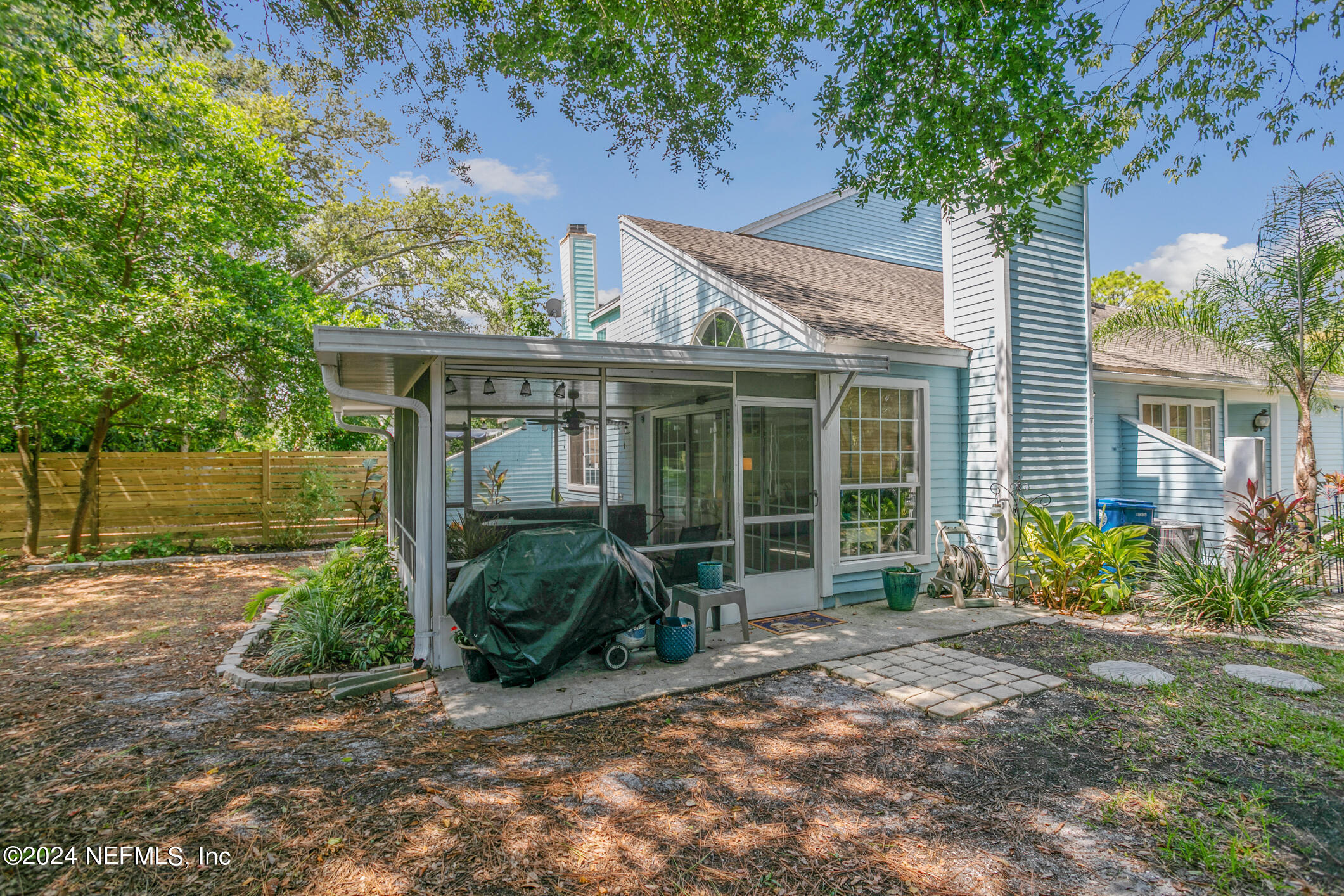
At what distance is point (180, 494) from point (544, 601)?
9.63 m

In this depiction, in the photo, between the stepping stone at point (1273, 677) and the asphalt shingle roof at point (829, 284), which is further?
the asphalt shingle roof at point (829, 284)

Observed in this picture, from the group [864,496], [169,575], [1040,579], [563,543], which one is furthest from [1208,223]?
[169,575]

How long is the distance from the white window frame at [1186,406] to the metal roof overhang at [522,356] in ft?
17.8

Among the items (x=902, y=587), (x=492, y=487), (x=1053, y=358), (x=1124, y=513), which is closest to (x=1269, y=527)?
(x=1124, y=513)

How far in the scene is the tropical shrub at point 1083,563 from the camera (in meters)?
6.66

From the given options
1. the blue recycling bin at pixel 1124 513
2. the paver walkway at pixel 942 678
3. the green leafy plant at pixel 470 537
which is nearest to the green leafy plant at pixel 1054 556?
the blue recycling bin at pixel 1124 513

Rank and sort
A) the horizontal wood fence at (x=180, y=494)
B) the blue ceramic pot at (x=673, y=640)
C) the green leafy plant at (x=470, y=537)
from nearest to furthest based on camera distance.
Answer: the blue ceramic pot at (x=673, y=640), the green leafy plant at (x=470, y=537), the horizontal wood fence at (x=180, y=494)

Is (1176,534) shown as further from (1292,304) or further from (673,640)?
(673,640)

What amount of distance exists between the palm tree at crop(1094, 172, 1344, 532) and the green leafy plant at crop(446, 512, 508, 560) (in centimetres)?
862

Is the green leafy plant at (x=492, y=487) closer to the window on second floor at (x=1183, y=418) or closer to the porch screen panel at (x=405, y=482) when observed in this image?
the porch screen panel at (x=405, y=482)

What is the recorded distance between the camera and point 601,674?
4805 mm

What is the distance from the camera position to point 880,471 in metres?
7.20

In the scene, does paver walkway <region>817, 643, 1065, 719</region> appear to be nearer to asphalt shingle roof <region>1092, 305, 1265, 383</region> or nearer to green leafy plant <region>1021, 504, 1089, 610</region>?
green leafy plant <region>1021, 504, 1089, 610</region>

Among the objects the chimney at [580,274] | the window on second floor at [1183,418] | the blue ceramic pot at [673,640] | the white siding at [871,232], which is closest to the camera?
the blue ceramic pot at [673,640]
